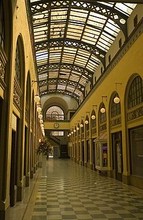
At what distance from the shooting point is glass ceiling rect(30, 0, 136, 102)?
594 inches

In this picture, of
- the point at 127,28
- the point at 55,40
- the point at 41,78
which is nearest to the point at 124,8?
the point at 127,28

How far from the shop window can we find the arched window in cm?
128

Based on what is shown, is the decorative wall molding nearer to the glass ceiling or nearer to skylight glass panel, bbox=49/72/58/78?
the glass ceiling

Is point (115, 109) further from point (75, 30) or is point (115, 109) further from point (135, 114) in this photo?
point (75, 30)

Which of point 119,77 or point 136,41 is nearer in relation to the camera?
point 136,41

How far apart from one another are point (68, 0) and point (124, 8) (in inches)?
132

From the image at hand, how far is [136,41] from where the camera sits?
1184 cm

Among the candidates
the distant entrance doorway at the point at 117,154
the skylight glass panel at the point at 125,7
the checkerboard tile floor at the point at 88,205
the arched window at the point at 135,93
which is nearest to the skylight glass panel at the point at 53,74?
the distant entrance doorway at the point at 117,154

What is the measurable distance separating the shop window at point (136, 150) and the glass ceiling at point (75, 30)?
233 inches

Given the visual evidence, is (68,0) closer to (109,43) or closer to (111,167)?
(109,43)

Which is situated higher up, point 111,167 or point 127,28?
point 127,28

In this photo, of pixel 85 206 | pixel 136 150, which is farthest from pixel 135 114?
pixel 85 206

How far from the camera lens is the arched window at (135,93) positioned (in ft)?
38.2

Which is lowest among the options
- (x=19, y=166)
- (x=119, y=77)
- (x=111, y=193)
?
(x=111, y=193)
